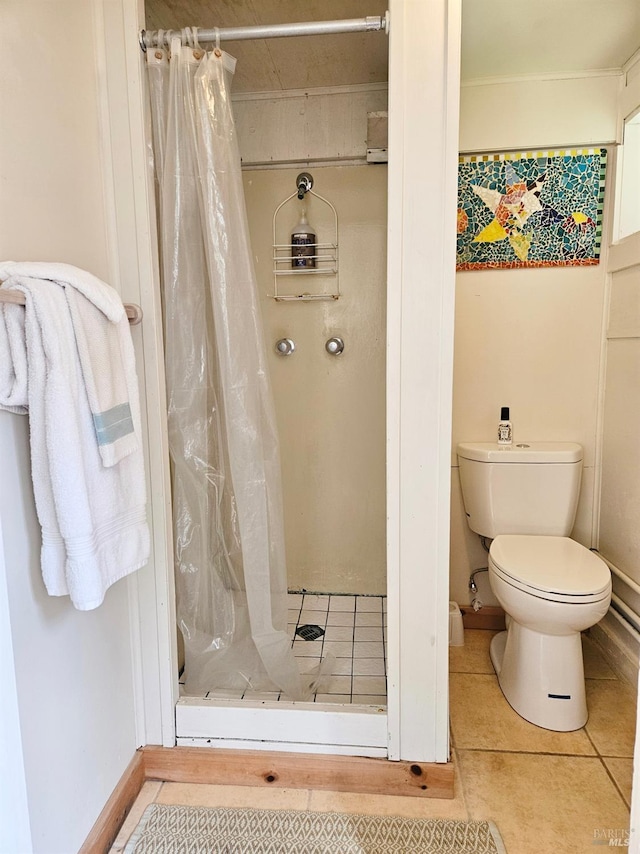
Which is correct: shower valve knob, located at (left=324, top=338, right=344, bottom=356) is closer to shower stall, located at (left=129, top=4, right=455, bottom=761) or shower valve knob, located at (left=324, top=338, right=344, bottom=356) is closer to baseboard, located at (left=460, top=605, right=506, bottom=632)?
shower stall, located at (left=129, top=4, right=455, bottom=761)

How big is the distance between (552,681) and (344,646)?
0.70 metres

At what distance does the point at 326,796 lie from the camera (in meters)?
1.39

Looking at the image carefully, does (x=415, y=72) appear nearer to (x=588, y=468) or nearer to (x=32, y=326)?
(x=32, y=326)

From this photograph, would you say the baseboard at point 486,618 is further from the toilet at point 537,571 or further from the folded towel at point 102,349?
the folded towel at point 102,349

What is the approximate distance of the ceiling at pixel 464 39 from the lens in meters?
1.56

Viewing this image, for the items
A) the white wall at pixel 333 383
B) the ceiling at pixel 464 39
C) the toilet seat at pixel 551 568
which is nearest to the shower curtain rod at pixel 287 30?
the ceiling at pixel 464 39

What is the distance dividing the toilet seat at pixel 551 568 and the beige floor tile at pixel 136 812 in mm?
1189

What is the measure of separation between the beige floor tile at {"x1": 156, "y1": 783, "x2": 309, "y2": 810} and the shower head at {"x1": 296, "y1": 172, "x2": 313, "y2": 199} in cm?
203

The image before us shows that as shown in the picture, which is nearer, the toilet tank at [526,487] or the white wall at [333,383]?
the toilet tank at [526,487]

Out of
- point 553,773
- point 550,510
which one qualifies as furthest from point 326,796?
point 550,510

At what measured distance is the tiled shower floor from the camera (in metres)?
1.62

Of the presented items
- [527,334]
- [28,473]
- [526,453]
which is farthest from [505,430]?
[28,473]

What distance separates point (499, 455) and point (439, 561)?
2.46 feet

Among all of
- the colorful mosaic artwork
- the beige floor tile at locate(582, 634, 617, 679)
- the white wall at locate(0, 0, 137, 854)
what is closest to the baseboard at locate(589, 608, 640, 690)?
the beige floor tile at locate(582, 634, 617, 679)
